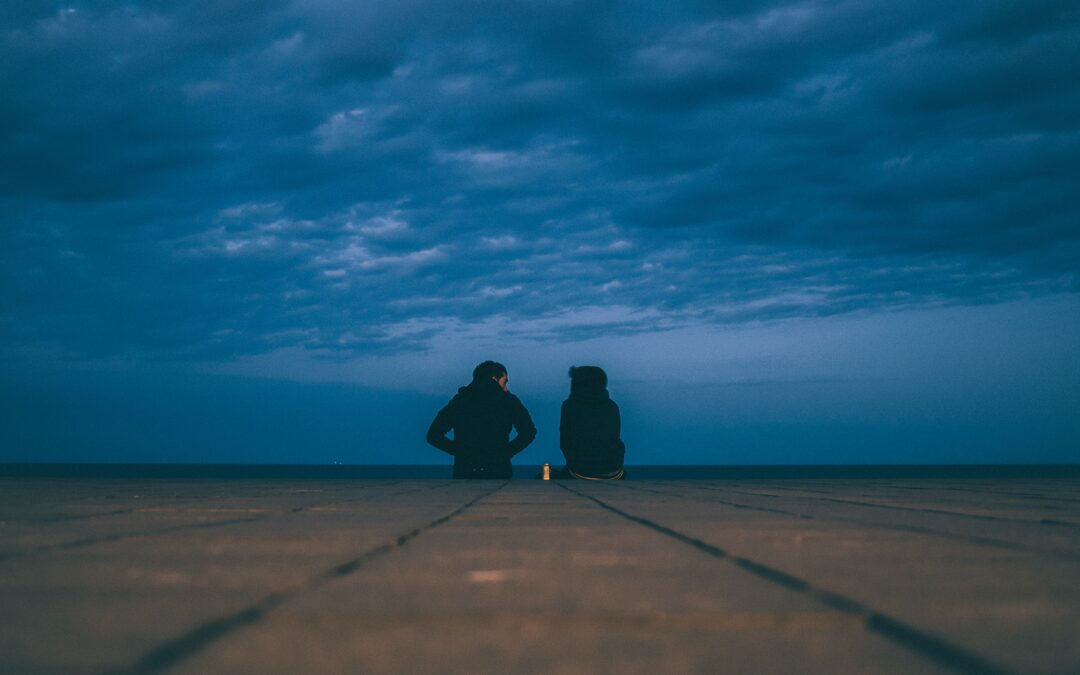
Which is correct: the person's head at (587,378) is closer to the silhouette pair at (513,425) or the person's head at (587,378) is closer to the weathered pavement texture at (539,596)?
the silhouette pair at (513,425)

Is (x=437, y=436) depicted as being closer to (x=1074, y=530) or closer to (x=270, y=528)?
(x=270, y=528)

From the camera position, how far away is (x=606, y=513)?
434cm

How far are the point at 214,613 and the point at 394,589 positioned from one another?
0.41 meters

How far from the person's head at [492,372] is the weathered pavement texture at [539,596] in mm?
5446

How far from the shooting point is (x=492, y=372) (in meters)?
9.32

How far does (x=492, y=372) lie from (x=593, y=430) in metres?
1.25

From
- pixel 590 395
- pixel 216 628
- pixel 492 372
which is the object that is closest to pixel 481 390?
pixel 492 372

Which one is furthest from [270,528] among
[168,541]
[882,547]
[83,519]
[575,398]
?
[575,398]

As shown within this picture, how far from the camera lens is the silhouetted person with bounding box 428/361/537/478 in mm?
9195

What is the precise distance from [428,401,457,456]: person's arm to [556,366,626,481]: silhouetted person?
1195 millimetres

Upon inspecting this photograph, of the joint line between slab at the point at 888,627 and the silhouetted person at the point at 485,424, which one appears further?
the silhouetted person at the point at 485,424

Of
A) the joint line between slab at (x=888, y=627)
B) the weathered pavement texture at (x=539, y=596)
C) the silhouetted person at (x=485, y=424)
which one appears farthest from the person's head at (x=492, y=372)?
the joint line between slab at (x=888, y=627)

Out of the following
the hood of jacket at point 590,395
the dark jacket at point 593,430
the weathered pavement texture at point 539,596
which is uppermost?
the hood of jacket at point 590,395

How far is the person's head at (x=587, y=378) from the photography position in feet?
29.8
